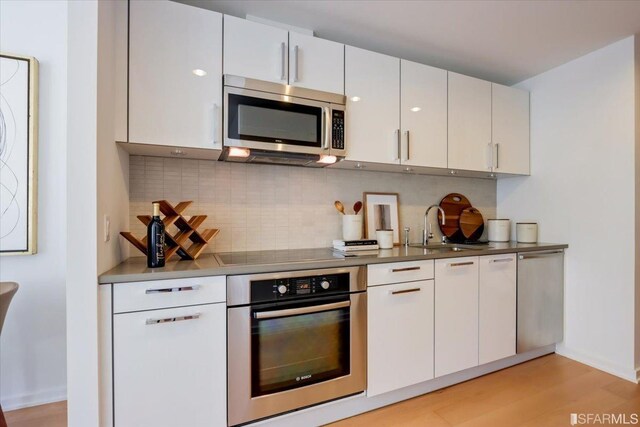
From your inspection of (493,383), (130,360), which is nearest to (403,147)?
(493,383)

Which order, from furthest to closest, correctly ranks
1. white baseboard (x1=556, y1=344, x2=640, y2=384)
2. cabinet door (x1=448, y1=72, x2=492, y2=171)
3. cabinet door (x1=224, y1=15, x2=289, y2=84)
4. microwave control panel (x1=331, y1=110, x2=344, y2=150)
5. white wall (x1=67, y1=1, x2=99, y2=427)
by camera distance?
cabinet door (x1=448, y1=72, x2=492, y2=171) → white baseboard (x1=556, y1=344, x2=640, y2=384) → microwave control panel (x1=331, y1=110, x2=344, y2=150) → cabinet door (x1=224, y1=15, x2=289, y2=84) → white wall (x1=67, y1=1, x2=99, y2=427)

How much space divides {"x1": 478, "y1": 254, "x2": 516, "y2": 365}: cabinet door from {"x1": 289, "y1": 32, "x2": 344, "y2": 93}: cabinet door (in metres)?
1.59

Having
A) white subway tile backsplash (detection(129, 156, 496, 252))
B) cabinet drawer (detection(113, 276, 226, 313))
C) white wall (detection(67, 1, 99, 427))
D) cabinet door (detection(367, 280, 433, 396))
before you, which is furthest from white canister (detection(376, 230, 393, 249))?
white wall (detection(67, 1, 99, 427))

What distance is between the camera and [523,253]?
2.42 metres

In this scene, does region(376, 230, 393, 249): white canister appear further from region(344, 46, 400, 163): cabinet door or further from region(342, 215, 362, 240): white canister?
region(344, 46, 400, 163): cabinet door

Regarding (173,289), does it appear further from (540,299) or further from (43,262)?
(540,299)

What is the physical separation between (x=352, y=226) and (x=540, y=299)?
5.29 ft

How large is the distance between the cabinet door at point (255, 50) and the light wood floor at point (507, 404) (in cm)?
205

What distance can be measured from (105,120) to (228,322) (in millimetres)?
1078

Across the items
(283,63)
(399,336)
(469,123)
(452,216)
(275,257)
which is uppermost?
(283,63)

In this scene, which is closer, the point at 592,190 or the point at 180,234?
the point at 180,234

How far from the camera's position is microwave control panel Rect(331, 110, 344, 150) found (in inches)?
79.1

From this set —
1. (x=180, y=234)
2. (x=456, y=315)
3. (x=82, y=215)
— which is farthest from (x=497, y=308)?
(x=82, y=215)

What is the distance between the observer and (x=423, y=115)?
7.73ft
